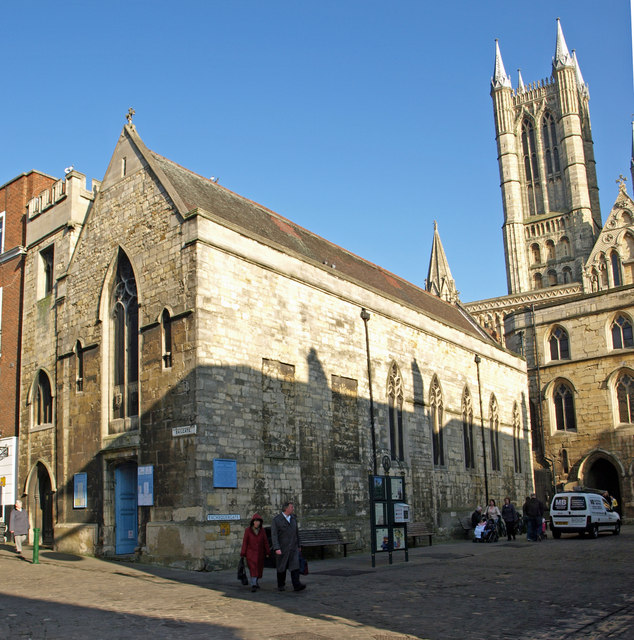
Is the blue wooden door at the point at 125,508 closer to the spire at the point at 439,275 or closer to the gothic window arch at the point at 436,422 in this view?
the gothic window arch at the point at 436,422

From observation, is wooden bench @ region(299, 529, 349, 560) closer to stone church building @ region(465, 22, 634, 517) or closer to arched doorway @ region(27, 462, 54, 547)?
arched doorway @ region(27, 462, 54, 547)

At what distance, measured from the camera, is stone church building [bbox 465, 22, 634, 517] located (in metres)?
38.0

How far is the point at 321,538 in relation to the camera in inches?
746

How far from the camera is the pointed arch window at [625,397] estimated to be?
3716 cm

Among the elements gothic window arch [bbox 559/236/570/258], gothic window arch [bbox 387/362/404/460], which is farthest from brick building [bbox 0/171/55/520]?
gothic window arch [bbox 559/236/570/258]

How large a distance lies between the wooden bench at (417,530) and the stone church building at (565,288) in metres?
17.7

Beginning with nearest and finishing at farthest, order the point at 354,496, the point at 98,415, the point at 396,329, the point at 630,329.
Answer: the point at 98,415
the point at 354,496
the point at 396,329
the point at 630,329

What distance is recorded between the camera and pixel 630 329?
3788cm

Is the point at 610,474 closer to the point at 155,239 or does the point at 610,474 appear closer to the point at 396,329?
the point at 396,329

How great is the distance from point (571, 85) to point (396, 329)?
254 ft

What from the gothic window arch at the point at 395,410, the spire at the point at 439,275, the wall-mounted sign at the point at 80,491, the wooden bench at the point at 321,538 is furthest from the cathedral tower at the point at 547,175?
the wall-mounted sign at the point at 80,491

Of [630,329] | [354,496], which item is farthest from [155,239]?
[630,329]

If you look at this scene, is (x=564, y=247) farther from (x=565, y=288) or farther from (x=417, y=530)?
(x=417, y=530)

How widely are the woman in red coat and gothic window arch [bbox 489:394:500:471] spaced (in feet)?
67.6
